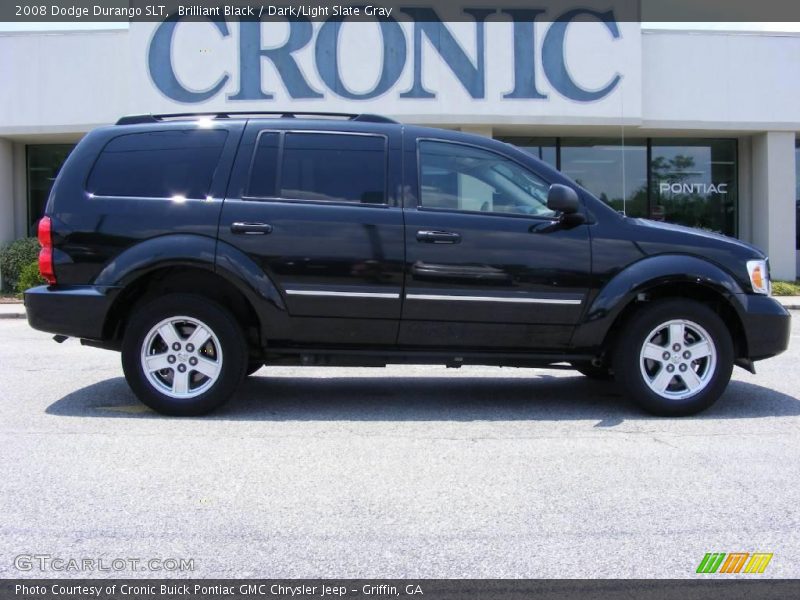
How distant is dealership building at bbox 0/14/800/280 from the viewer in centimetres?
1642

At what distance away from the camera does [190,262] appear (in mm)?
5312

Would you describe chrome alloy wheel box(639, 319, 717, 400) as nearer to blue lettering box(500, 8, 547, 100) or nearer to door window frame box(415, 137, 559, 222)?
door window frame box(415, 137, 559, 222)

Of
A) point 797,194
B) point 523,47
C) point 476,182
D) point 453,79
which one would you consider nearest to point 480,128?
point 453,79

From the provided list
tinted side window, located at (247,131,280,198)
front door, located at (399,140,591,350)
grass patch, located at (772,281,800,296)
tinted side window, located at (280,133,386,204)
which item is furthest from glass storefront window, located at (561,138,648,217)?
tinted side window, located at (247,131,280,198)

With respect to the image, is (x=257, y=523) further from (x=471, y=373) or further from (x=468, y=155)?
(x=471, y=373)

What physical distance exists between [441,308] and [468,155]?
119 centimetres

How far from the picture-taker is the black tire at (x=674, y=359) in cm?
547

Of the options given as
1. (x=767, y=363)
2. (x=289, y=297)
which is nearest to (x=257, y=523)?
(x=289, y=297)

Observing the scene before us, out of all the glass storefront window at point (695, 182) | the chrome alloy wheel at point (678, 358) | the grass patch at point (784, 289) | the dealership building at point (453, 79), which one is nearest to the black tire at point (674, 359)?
the chrome alloy wheel at point (678, 358)

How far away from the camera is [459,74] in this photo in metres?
16.5

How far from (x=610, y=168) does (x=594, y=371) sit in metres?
13.5

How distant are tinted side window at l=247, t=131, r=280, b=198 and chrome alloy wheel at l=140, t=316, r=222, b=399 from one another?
3.40 ft

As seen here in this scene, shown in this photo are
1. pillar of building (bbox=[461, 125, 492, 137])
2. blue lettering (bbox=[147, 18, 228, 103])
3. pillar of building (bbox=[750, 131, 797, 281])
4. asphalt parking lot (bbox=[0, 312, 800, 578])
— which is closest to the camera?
asphalt parking lot (bbox=[0, 312, 800, 578])

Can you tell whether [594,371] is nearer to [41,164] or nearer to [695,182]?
[695,182]
